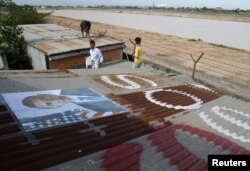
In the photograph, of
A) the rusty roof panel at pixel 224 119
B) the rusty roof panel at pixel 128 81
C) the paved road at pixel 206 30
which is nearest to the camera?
the rusty roof panel at pixel 224 119

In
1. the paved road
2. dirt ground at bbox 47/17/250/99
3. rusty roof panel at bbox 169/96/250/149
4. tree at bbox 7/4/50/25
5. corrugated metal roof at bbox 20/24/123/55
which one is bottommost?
dirt ground at bbox 47/17/250/99

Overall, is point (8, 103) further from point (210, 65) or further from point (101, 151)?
point (210, 65)

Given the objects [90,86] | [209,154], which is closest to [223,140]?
[209,154]

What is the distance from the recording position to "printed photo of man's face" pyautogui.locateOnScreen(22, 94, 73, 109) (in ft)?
21.2

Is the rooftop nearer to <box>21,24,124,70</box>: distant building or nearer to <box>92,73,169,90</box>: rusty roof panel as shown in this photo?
<box>92,73,169,90</box>: rusty roof panel

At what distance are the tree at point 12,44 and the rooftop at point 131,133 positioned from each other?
24.0 feet

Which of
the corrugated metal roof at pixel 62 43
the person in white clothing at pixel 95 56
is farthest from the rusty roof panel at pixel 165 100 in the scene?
the corrugated metal roof at pixel 62 43

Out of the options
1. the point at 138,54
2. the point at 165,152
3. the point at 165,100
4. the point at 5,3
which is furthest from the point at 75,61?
the point at 5,3

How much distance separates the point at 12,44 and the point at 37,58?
259 centimetres

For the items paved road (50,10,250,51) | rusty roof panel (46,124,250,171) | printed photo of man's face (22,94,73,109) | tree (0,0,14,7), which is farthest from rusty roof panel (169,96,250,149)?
tree (0,0,14,7)

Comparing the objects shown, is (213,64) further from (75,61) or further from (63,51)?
(63,51)

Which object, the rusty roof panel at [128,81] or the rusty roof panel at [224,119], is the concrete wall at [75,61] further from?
the rusty roof panel at [224,119]

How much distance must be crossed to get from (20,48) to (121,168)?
1397 cm

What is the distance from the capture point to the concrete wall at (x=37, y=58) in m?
14.0
